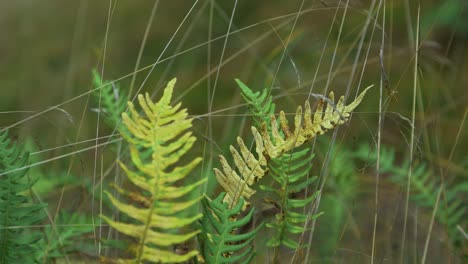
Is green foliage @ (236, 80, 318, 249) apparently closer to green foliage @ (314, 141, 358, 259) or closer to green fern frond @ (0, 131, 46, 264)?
green fern frond @ (0, 131, 46, 264)

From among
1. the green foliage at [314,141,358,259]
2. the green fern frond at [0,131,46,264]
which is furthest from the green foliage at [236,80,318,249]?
the green foliage at [314,141,358,259]

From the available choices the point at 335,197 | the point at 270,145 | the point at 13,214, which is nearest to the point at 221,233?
the point at 270,145

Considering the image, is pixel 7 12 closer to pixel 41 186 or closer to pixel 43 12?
pixel 43 12

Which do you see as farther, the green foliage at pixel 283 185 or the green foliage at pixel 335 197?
Answer: the green foliage at pixel 335 197

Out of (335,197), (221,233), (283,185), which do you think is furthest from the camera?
(335,197)

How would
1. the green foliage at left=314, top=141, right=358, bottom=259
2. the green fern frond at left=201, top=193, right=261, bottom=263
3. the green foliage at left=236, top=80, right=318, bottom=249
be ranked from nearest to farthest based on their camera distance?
1. the green fern frond at left=201, top=193, right=261, bottom=263
2. the green foliage at left=236, top=80, right=318, bottom=249
3. the green foliage at left=314, top=141, right=358, bottom=259

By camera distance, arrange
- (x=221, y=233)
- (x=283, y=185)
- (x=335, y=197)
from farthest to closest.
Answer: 1. (x=335, y=197)
2. (x=283, y=185)
3. (x=221, y=233)

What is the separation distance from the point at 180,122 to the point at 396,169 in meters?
1.00

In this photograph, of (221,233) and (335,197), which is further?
(335,197)

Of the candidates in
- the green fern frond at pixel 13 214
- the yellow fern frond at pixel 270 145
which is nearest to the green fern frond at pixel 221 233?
the yellow fern frond at pixel 270 145

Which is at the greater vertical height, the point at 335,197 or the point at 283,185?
the point at 283,185

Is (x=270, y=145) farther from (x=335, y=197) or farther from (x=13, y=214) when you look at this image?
(x=335, y=197)

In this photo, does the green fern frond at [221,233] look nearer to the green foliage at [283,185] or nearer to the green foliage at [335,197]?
the green foliage at [283,185]

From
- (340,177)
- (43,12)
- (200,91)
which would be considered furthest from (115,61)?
(340,177)
